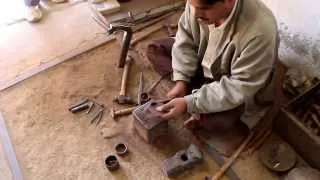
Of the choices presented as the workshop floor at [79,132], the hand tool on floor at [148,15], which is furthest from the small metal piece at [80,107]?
the hand tool on floor at [148,15]

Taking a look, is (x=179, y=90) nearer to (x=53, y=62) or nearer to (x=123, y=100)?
(x=123, y=100)

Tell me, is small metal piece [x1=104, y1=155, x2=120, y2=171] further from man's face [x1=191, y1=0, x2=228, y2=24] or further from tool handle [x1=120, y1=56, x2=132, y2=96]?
man's face [x1=191, y1=0, x2=228, y2=24]

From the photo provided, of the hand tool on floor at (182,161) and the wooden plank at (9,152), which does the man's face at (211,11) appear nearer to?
the hand tool on floor at (182,161)

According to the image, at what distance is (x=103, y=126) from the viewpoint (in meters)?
1.88

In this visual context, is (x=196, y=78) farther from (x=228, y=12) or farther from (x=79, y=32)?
(x=79, y=32)

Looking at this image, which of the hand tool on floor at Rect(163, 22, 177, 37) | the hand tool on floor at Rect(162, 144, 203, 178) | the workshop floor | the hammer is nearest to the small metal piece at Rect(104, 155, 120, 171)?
the workshop floor

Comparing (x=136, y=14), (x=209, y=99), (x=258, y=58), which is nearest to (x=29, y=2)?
(x=136, y=14)

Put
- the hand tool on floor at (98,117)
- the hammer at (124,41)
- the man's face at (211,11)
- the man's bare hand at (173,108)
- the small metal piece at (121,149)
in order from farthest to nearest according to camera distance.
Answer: the hammer at (124,41) → the hand tool on floor at (98,117) → the small metal piece at (121,149) → the man's bare hand at (173,108) → the man's face at (211,11)

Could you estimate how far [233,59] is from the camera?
1.57 meters

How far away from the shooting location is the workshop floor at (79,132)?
5.68ft

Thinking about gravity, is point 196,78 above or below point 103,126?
above

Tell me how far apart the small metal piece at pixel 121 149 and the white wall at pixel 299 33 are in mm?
874

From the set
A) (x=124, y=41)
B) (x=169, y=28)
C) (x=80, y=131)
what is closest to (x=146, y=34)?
(x=169, y=28)

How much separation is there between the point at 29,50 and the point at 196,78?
0.93 meters
